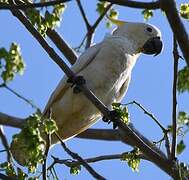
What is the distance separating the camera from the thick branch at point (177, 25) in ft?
10.1

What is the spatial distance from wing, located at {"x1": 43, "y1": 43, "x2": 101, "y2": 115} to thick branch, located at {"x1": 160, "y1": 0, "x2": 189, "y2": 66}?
220 cm

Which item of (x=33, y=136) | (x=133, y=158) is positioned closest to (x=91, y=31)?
(x=133, y=158)

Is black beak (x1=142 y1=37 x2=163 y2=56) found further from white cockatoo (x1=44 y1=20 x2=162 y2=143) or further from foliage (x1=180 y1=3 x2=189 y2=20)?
foliage (x1=180 y1=3 x2=189 y2=20)

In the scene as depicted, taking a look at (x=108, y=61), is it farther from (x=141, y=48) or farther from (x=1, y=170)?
(x=1, y=170)

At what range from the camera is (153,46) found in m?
6.50

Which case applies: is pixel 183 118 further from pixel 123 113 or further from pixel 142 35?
pixel 142 35

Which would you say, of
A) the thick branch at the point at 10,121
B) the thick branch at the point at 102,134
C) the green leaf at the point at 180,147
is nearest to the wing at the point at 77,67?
the thick branch at the point at 10,121

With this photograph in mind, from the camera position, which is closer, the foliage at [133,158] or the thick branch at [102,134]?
the foliage at [133,158]

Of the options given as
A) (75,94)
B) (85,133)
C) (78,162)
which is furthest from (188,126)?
(85,133)

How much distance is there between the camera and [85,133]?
Answer: 18.9 ft

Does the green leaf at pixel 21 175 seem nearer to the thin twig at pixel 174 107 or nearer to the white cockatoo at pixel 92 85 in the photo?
the thin twig at pixel 174 107

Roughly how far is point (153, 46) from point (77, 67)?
1.51 m

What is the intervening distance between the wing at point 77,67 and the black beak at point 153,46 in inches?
39.2

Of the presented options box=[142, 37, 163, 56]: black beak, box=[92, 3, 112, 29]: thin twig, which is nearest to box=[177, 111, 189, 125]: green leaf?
box=[92, 3, 112, 29]: thin twig
